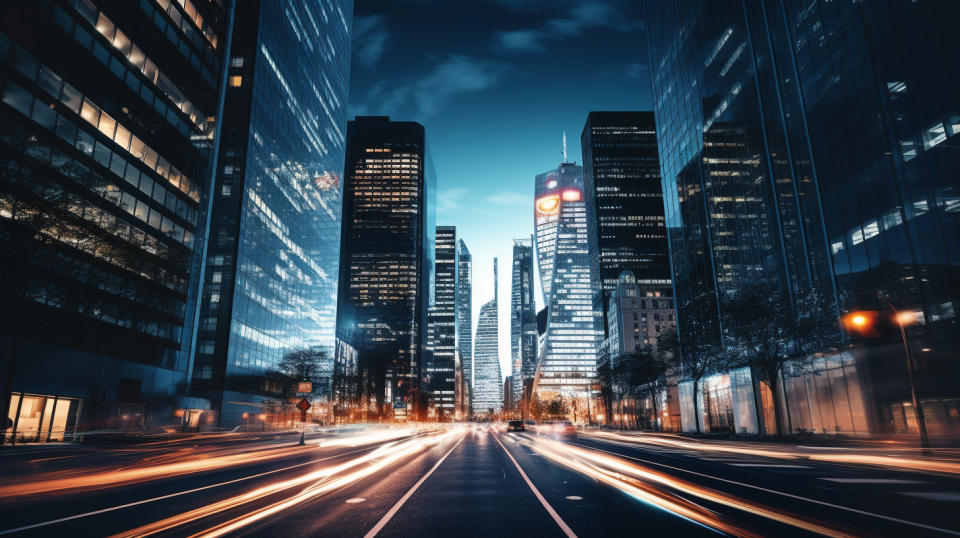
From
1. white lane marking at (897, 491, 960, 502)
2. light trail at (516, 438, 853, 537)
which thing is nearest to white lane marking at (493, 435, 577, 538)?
light trail at (516, 438, 853, 537)

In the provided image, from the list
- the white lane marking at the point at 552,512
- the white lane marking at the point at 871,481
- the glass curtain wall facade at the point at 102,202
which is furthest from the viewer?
the glass curtain wall facade at the point at 102,202

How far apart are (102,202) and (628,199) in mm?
165077

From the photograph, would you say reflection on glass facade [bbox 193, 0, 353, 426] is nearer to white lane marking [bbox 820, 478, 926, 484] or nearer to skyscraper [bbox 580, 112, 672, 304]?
white lane marking [bbox 820, 478, 926, 484]

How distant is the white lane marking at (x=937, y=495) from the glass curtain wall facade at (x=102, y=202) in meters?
40.2

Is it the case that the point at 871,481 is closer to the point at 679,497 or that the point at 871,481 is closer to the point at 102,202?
the point at 679,497

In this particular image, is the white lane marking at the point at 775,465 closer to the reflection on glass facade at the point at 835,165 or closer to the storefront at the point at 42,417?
the reflection on glass facade at the point at 835,165

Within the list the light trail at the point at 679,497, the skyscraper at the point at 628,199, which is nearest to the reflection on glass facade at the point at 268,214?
the light trail at the point at 679,497

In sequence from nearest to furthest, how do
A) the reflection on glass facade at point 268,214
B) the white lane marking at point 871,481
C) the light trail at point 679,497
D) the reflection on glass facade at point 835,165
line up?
the light trail at point 679,497 → the white lane marking at point 871,481 → the reflection on glass facade at point 835,165 → the reflection on glass facade at point 268,214

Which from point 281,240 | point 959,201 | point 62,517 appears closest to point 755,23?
point 959,201

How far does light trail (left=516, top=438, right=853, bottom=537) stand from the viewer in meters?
8.86

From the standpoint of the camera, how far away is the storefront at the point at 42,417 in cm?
3722

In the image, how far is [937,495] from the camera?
478 inches

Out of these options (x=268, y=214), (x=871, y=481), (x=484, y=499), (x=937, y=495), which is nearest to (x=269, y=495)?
(x=484, y=499)

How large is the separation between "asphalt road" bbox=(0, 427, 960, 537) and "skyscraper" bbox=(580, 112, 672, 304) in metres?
162
